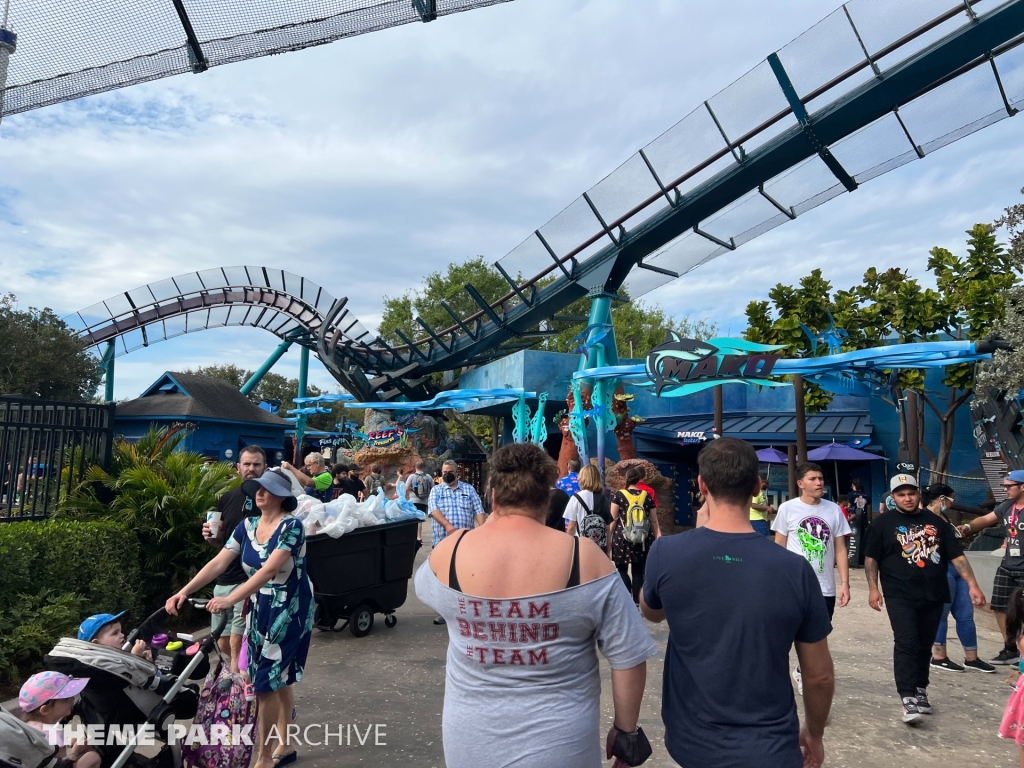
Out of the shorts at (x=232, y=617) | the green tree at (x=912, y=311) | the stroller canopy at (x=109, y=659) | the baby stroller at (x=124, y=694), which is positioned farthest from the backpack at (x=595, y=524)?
the green tree at (x=912, y=311)

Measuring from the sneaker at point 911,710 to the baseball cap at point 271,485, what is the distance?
4.02 metres

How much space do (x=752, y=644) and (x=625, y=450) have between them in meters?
17.0

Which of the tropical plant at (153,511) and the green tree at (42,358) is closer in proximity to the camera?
the tropical plant at (153,511)

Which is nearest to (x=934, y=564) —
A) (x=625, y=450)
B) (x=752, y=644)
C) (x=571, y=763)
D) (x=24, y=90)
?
(x=752, y=644)

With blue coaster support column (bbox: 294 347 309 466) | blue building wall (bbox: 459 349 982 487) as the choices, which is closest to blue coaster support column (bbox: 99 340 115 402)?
blue coaster support column (bbox: 294 347 309 466)

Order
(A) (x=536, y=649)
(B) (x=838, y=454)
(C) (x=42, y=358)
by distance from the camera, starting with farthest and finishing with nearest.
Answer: (C) (x=42, y=358) → (B) (x=838, y=454) → (A) (x=536, y=649)

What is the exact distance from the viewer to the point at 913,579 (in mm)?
4480

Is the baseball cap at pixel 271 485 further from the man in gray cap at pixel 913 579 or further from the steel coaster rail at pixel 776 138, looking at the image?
the steel coaster rail at pixel 776 138

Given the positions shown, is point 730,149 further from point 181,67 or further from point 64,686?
point 64,686

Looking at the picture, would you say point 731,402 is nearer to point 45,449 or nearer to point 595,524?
point 595,524

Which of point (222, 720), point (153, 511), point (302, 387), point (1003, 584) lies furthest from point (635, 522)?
point (302, 387)

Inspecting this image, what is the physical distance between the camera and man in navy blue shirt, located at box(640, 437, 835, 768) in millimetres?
2170

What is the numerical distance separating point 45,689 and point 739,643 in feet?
8.27

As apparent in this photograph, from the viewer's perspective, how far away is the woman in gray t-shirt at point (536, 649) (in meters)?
2.06
